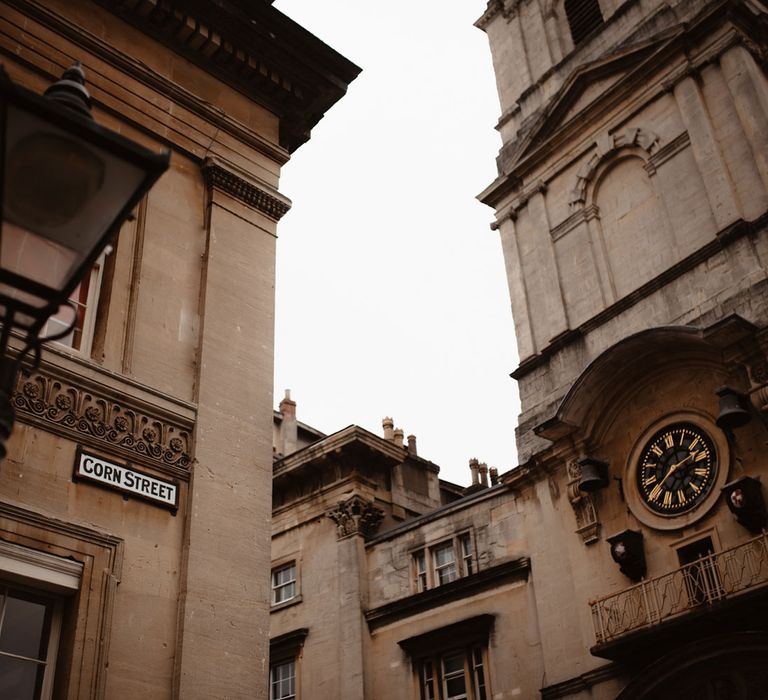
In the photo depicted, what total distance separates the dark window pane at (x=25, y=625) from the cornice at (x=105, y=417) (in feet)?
4.76

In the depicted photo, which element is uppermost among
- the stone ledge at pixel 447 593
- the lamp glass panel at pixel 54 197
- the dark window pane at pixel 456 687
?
the stone ledge at pixel 447 593

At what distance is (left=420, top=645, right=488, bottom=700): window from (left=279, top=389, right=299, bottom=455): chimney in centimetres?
1407

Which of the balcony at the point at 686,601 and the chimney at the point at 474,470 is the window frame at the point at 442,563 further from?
the chimney at the point at 474,470

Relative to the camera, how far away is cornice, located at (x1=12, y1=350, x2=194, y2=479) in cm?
832

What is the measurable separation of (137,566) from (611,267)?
2119 cm

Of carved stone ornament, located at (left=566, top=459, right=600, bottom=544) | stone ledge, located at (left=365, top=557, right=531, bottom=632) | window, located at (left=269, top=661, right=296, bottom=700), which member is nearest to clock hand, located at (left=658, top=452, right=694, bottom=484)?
carved stone ornament, located at (left=566, top=459, right=600, bottom=544)

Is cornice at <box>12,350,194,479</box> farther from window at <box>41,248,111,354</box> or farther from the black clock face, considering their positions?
the black clock face

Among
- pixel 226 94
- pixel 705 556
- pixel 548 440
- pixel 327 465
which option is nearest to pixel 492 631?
pixel 548 440

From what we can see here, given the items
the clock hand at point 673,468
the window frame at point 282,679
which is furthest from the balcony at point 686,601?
the window frame at point 282,679

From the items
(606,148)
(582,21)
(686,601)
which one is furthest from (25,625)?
(582,21)

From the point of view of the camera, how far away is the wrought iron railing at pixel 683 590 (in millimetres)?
19578

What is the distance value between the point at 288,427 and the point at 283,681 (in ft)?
39.9

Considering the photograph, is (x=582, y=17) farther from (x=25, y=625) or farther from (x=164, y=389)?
(x=25, y=625)

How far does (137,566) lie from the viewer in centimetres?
838
